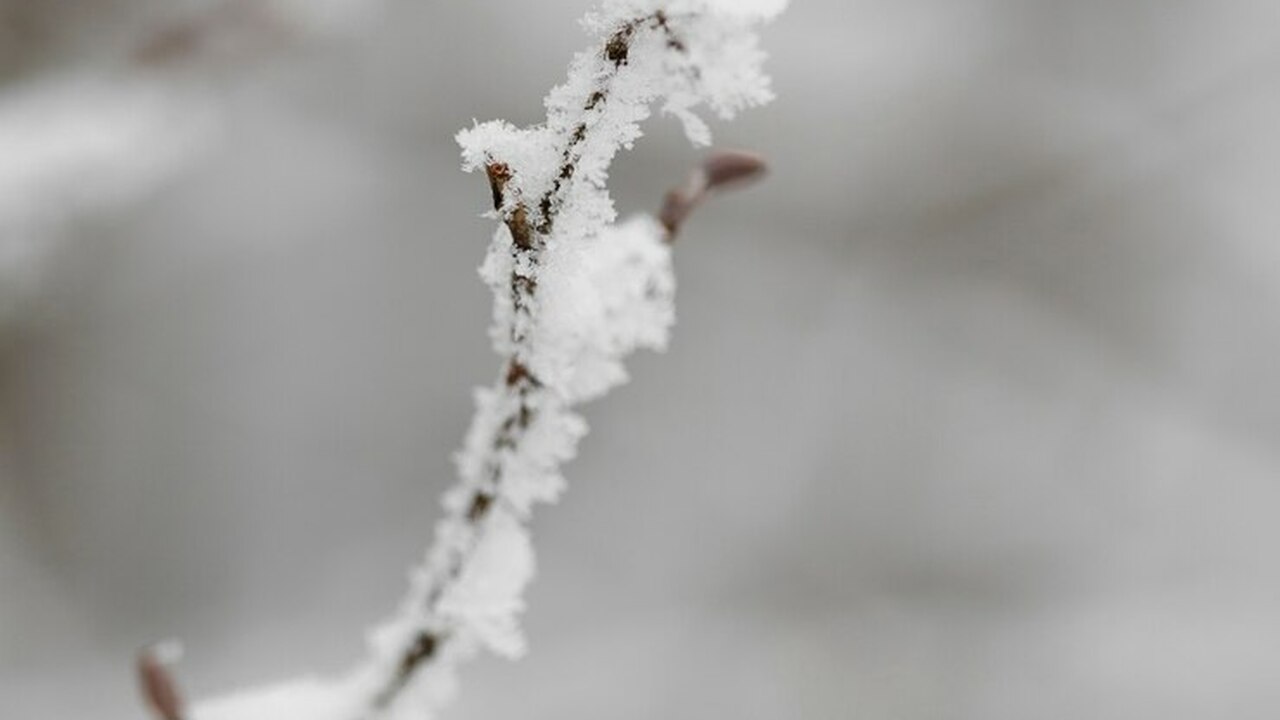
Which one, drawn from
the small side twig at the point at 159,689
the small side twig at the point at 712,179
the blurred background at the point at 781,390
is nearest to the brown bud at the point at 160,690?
the small side twig at the point at 159,689

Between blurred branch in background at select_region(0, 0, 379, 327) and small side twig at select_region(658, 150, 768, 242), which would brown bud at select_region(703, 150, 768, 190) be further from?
blurred branch in background at select_region(0, 0, 379, 327)

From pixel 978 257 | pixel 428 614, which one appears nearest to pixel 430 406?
pixel 978 257

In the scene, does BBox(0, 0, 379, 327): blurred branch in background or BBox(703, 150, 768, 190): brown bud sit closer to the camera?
BBox(703, 150, 768, 190): brown bud

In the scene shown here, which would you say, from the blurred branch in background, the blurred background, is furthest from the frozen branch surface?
the blurred background

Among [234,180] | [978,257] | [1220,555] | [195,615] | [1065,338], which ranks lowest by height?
[1220,555]

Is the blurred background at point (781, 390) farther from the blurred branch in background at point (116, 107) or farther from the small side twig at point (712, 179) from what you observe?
the small side twig at point (712, 179)

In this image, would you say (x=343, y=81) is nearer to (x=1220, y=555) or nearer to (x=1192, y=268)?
(x=1192, y=268)

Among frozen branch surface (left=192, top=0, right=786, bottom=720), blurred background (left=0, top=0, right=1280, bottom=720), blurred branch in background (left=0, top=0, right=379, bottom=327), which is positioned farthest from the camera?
blurred background (left=0, top=0, right=1280, bottom=720)

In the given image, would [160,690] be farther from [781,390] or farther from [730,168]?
[781,390]
